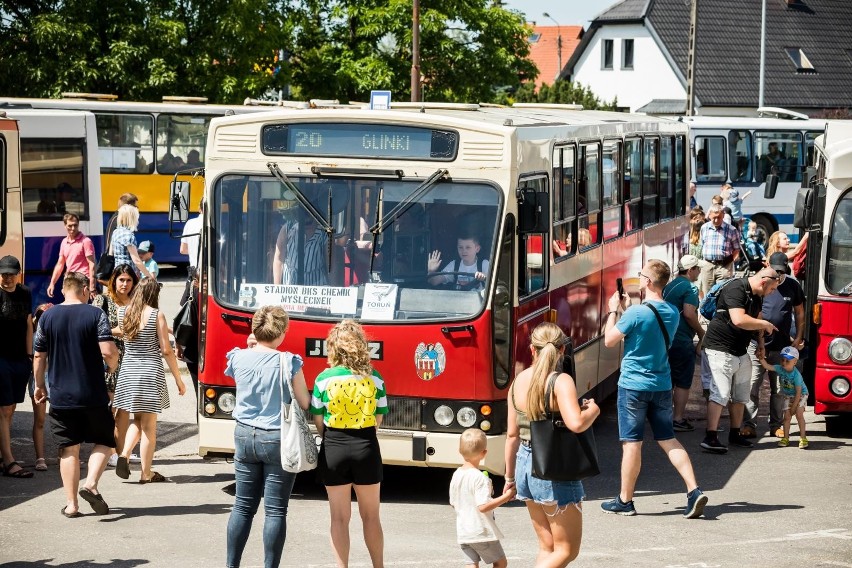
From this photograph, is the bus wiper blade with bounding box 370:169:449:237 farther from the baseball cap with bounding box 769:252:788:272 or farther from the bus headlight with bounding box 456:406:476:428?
the baseball cap with bounding box 769:252:788:272

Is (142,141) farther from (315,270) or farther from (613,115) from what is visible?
(315,270)

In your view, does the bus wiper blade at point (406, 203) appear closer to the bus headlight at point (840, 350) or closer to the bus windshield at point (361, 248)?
the bus windshield at point (361, 248)

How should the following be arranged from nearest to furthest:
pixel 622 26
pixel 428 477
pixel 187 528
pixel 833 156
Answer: pixel 187 528
pixel 428 477
pixel 833 156
pixel 622 26

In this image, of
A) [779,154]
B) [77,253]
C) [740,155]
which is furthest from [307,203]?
[779,154]

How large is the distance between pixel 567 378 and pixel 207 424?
3.61 metres

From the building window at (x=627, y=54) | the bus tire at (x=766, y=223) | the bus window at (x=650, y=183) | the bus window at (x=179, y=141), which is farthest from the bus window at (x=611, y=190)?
the building window at (x=627, y=54)

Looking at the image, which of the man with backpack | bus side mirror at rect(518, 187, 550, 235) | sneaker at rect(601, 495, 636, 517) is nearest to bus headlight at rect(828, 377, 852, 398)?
the man with backpack

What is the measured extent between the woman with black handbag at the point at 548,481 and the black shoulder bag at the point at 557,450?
3cm

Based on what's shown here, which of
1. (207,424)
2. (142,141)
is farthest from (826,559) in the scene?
(142,141)

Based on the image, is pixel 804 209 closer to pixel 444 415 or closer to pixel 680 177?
pixel 680 177

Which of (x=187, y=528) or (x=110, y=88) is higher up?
(x=110, y=88)

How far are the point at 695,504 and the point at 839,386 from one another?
3.44m

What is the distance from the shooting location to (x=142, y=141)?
27219 millimetres

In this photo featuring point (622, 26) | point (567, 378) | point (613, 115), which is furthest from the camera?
→ point (622, 26)
